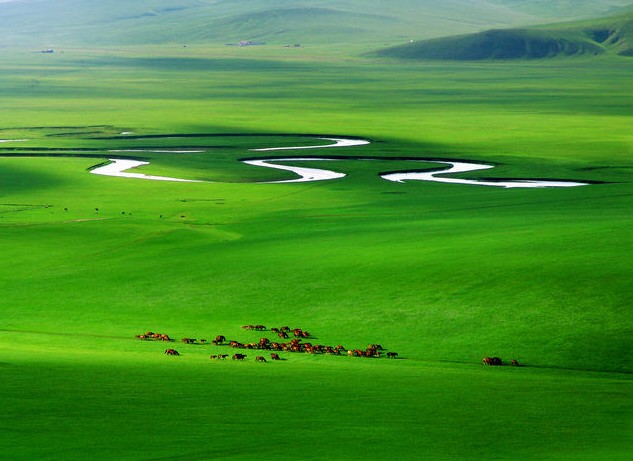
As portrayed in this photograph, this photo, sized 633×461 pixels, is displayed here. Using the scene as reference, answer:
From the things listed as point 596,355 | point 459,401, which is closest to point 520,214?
point 596,355

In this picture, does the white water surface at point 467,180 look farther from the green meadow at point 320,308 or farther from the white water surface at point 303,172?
the white water surface at point 303,172

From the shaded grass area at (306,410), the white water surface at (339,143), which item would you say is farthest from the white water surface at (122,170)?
the shaded grass area at (306,410)

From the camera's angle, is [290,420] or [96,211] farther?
[96,211]

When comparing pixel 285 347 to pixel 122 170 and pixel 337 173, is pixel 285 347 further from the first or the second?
pixel 122 170

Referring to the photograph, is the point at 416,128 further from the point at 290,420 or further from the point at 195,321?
the point at 290,420

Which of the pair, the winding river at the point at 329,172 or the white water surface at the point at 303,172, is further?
the white water surface at the point at 303,172

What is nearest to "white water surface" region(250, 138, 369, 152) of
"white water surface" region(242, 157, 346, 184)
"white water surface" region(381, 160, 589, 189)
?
"white water surface" region(242, 157, 346, 184)
